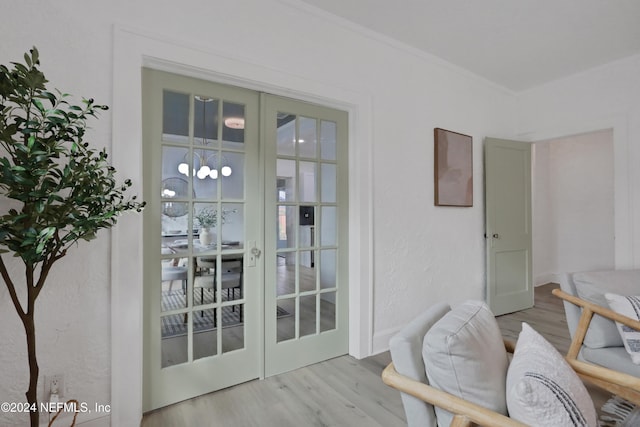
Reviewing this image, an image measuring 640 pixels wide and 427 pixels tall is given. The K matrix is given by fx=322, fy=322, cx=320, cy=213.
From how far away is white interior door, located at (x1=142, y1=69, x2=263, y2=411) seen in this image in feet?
6.48

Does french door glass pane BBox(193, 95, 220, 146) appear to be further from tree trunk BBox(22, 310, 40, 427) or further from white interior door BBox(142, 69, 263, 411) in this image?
tree trunk BBox(22, 310, 40, 427)

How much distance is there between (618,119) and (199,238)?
415 centimetres

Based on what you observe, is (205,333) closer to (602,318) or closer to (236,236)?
(236,236)

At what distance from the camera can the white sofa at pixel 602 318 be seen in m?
1.84

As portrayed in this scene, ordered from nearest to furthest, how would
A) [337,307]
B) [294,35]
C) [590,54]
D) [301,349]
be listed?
[294,35] < [301,349] < [337,307] < [590,54]

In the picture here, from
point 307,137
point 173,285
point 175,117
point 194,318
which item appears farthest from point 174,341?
point 307,137

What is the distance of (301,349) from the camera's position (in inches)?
99.8

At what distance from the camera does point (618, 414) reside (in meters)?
1.87

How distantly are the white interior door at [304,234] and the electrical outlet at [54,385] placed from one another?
3.88 feet

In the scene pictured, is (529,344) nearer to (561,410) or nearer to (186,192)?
(561,410)

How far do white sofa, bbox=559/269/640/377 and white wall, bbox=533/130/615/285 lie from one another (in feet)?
11.0

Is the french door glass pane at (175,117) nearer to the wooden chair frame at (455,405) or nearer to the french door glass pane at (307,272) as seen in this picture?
the french door glass pane at (307,272)

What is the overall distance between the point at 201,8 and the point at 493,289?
12.6 feet

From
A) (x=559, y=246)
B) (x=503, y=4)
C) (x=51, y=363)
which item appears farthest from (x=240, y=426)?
(x=559, y=246)
